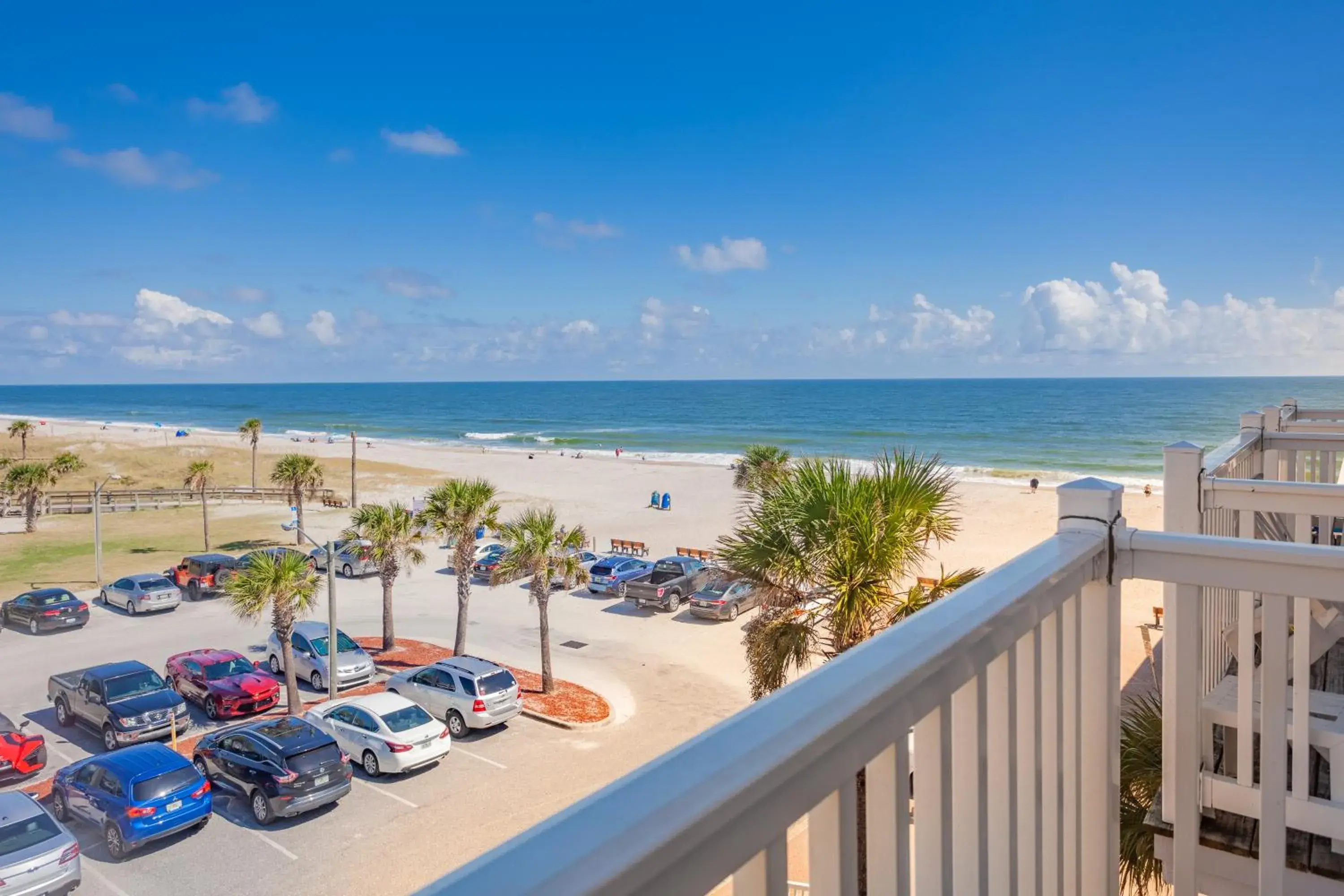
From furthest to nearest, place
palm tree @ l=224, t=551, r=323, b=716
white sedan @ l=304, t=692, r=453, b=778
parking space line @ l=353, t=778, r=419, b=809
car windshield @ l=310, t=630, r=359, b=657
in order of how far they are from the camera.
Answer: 1. car windshield @ l=310, t=630, r=359, b=657
2. palm tree @ l=224, t=551, r=323, b=716
3. white sedan @ l=304, t=692, r=453, b=778
4. parking space line @ l=353, t=778, r=419, b=809

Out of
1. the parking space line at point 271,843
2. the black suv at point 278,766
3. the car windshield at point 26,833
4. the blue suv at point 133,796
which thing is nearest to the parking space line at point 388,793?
the black suv at point 278,766

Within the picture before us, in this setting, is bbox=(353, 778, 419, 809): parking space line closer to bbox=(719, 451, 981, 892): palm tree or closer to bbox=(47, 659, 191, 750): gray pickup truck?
bbox=(47, 659, 191, 750): gray pickup truck

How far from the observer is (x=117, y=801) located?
9.92 metres

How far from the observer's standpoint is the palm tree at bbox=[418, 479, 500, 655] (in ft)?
57.2

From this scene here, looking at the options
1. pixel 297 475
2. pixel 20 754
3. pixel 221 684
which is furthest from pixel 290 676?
pixel 297 475

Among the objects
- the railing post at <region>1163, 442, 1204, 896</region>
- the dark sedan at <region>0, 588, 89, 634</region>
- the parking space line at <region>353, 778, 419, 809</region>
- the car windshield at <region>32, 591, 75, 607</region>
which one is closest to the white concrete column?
the railing post at <region>1163, 442, 1204, 896</region>

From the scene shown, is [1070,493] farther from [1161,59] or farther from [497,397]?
[497,397]

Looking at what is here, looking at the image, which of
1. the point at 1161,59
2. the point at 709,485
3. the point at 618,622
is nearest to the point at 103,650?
the point at 618,622

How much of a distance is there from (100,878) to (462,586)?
8.31m

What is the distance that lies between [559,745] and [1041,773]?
12.5 m

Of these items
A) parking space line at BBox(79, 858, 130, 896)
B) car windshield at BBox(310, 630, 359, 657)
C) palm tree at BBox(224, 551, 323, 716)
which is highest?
palm tree at BBox(224, 551, 323, 716)

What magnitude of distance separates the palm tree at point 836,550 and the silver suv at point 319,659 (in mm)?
10883

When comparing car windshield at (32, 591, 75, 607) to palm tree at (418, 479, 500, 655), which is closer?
palm tree at (418, 479, 500, 655)

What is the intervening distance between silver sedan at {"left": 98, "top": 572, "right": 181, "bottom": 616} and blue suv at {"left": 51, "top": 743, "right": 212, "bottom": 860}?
10.7 metres
